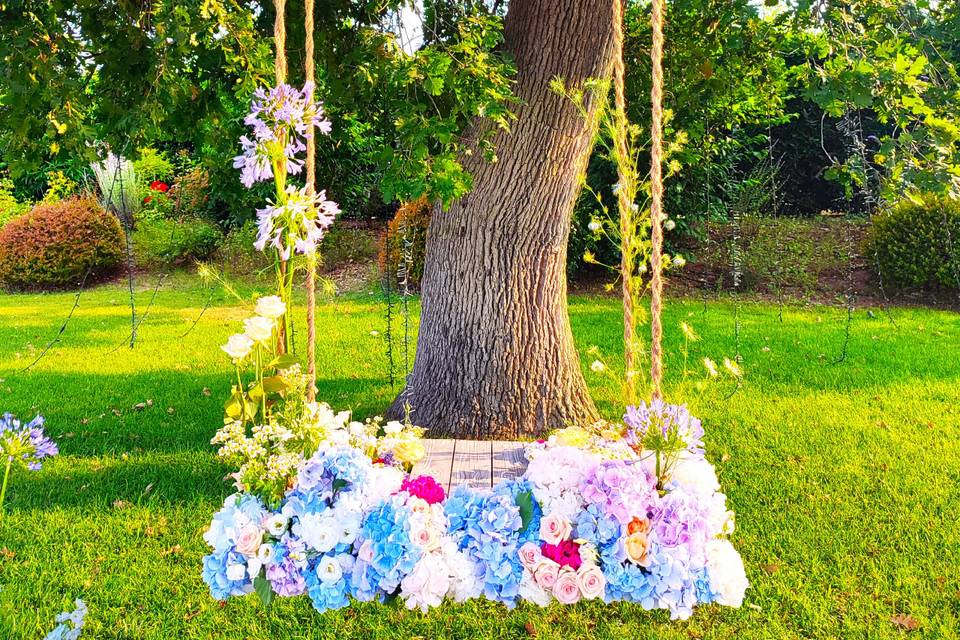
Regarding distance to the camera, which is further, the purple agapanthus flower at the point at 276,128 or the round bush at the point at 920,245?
the round bush at the point at 920,245

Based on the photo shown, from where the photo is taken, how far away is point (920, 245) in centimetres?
847

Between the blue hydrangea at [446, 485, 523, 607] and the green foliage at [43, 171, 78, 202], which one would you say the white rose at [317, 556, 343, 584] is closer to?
the blue hydrangea at [446, 485, 523, 607]

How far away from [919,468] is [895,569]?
1.21m

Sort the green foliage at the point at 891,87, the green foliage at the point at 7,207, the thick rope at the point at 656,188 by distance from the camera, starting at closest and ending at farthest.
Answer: the thick rope at the point at 656,188, the green foliage at the point at 891,87, the green foliage at the point at 7,207

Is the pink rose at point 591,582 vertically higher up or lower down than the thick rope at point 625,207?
lower down

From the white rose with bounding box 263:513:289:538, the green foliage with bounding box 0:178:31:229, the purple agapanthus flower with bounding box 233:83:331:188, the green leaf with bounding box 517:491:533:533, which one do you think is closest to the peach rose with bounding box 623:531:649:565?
the green leaf with bounding box 517:491:533:533

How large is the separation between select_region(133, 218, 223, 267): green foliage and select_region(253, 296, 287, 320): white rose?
9595 mm

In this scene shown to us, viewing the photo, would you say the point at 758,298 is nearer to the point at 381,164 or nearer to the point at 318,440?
the point at 381,164

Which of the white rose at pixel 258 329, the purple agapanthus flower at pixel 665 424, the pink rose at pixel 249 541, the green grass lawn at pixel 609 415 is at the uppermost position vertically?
the white rose at pixel 258 329

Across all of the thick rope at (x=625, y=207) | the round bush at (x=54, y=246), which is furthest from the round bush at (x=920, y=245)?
the round bush at (x=54, y=246)

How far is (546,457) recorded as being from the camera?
190 centimetres

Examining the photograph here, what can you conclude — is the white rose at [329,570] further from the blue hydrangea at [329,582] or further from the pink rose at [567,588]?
the pink rose at [567,588]

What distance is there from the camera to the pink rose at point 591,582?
1.74m

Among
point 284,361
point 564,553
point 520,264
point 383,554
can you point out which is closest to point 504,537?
point 564,553
